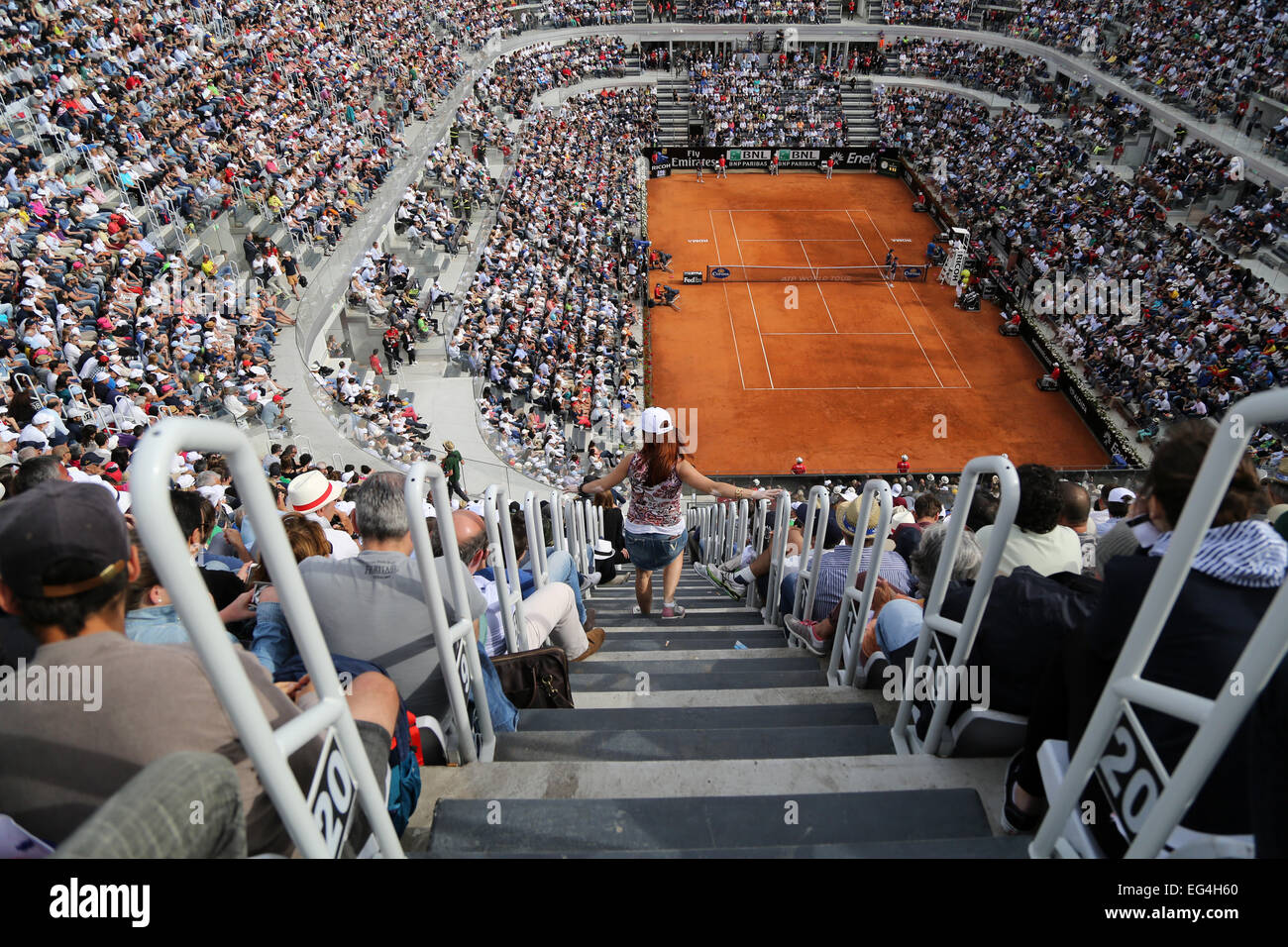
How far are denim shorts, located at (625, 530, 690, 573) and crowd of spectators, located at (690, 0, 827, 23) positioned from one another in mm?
48391

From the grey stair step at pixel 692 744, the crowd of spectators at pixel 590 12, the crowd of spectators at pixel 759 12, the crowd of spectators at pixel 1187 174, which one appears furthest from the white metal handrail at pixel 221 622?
the crowd of spectators at pixel 759 12

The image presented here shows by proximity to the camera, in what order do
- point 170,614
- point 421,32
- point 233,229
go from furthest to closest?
point 421,32
point 233,229
point 170,614

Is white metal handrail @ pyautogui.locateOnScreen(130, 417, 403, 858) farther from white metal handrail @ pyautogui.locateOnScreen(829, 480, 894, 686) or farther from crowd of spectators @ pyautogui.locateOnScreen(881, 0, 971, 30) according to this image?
crowd of spectators @ pyautogui.locateOnScreen(881, 0, 971, 30)

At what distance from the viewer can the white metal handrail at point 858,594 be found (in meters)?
4.03

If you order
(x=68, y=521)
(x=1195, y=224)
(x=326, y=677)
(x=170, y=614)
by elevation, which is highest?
(x=68, y=521)

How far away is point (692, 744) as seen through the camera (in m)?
3.71

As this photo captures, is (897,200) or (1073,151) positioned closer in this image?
(1073,151)

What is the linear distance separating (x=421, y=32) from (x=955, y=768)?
4147 centimetres

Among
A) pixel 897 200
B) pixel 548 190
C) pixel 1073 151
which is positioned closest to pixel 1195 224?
pixel 1073 151

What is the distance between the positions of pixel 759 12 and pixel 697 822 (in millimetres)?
52631

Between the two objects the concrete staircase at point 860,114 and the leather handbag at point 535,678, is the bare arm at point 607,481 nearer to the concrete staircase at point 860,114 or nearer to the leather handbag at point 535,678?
the leather handbag at point 535,678

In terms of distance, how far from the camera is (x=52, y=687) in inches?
65.6

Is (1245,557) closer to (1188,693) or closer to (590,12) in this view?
(1188,693)
